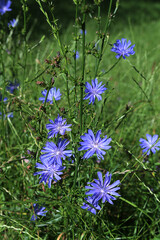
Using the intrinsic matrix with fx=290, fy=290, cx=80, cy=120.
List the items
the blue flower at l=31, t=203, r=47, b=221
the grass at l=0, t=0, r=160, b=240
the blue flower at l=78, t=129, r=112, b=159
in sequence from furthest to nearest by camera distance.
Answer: the blue flower at l=31, t=203, r=47, b=221, the grass at l=0, t=0, r=160, b=240, the blue flower at l=78, t=129, r=112, b=159

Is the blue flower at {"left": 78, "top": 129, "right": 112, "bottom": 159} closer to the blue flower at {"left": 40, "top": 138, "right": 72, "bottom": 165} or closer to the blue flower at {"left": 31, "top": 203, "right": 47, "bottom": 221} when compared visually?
the blue flower at {"left": 40, "top": 138, "right": 72, "bottom": 165}

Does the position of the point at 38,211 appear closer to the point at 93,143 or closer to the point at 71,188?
the point at 71,188

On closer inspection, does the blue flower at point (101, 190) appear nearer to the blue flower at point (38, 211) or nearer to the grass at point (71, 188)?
the grass at point (71, 188)

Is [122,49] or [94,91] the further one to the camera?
[122,49]

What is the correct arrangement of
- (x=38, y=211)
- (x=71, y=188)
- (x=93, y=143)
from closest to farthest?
1. (x=93, y=143)
2. (x=71, y=188)
3. (x=38, y=211)

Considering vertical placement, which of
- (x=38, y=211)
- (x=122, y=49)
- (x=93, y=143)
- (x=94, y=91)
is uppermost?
(x=122, y=49)

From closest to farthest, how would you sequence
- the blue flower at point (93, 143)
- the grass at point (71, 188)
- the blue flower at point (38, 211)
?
the blue flower at point (93, 143)
the grass at point (71, 188)
the blue flower at point (38, 211)

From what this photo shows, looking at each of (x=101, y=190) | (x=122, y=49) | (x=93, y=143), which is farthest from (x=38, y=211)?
(x=122, y=49)

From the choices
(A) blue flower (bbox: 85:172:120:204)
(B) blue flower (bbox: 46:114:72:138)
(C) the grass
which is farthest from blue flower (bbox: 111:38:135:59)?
(A) blue flower (bbox: 85:172:120:204)

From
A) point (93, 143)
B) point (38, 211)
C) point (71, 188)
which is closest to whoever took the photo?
point (93, 143)

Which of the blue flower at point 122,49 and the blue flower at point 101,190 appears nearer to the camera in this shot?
the blue flower at point 101,190

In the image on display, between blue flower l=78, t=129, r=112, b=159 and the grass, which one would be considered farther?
the grass

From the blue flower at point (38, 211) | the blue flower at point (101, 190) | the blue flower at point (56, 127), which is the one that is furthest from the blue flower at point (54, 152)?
the blue flower at point (38, 211)
